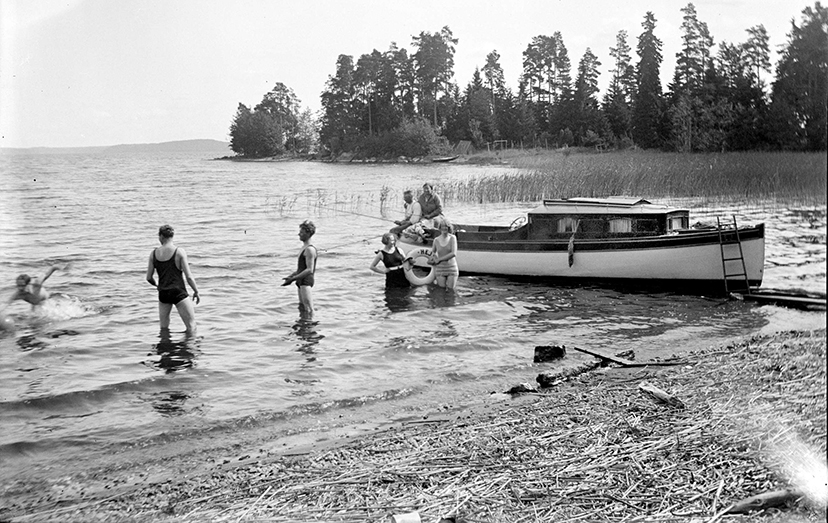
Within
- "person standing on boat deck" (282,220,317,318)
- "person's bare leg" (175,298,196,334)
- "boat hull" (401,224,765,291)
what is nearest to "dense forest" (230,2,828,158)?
"boat hull" (401,224,765,291)

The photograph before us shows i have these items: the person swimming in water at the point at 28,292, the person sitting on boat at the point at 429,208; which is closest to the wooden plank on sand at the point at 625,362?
the person sitting on boat at the point at 429,208

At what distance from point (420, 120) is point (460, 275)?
24321 mm

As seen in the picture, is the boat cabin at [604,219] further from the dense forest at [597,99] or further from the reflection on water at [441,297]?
the reflection on water at [441,297]

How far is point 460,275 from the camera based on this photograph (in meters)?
15.5

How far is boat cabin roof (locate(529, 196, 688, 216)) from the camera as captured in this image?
13.3 metres

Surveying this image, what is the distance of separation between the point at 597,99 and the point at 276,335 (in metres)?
5.71

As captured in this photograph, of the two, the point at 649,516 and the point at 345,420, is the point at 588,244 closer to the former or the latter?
the point at 345,420

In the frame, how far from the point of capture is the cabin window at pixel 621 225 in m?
13.6

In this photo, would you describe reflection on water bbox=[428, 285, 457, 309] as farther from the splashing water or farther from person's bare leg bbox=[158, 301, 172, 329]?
the splashing water

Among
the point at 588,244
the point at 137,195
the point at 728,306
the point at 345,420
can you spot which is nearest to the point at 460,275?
the point at 588,244

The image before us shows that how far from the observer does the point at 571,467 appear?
158 inches

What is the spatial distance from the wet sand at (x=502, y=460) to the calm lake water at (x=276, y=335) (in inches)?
20.0

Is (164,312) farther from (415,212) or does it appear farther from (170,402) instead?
(415,212)

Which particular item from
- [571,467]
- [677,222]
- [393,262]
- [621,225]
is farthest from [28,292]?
[677,222]
